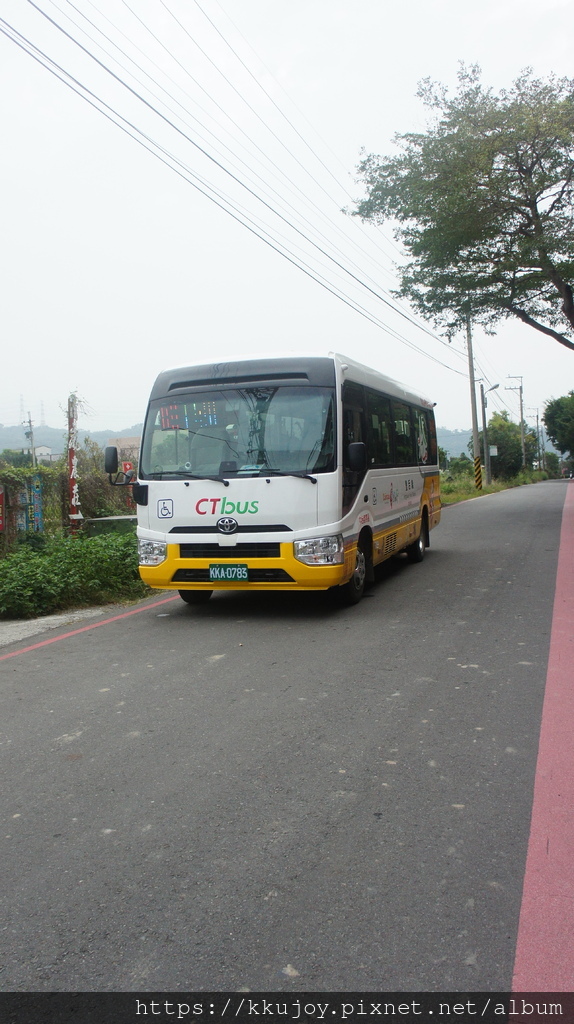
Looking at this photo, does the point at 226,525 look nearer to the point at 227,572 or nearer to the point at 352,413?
the point at 227,572

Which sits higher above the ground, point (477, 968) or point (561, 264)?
point (561, 264)

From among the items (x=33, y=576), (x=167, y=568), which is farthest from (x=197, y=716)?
(x=33, y=576)

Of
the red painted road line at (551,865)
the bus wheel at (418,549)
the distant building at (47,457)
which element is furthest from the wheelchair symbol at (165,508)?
the distant building at (47,457)

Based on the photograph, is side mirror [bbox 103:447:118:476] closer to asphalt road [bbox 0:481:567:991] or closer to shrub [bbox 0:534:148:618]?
shrub [bbox 0:534:148:618]

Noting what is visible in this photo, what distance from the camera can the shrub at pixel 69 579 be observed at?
8469mm

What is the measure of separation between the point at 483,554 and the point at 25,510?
29.0ft

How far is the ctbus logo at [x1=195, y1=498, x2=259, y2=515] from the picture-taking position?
756 cm

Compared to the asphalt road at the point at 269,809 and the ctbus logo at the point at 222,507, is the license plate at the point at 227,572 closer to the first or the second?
the ctbus logo at the point at 222,507

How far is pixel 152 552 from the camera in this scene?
796cm

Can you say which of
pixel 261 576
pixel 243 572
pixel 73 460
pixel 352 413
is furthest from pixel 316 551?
pixel 73 460

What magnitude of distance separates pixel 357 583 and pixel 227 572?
1.58 metres

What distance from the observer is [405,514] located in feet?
36.2

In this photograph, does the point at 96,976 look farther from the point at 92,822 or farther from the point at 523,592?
the point at 523,592

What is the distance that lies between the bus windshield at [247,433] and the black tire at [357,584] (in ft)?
4.42
